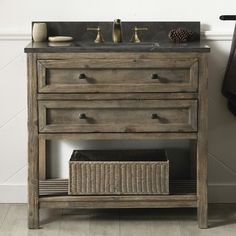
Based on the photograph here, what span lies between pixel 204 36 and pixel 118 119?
0.66 m

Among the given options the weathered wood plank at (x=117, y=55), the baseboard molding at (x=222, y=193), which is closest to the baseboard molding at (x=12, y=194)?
the weathered wood plank at (x=117, y=55)

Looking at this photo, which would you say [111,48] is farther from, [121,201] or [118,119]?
[121,201]

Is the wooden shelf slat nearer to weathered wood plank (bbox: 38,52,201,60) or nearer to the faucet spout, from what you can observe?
weathered wood plank (bbox: 38,52,201,60)

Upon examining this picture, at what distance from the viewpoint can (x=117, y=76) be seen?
299cm

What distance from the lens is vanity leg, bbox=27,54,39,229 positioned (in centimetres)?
297

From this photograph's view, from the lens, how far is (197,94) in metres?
2.99

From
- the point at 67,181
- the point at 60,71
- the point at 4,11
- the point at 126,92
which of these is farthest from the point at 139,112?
the point at 4,11

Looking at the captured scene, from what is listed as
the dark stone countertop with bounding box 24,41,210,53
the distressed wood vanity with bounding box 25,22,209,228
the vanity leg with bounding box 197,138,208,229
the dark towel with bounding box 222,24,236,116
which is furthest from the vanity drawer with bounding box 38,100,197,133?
the dark towel with bounding box 222,24,236,116

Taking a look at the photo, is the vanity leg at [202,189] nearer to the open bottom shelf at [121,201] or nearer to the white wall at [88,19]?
the open bottom shelf at [121,201]

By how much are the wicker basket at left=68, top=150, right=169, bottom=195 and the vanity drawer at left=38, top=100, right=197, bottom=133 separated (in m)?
0.18

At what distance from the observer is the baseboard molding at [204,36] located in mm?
3322

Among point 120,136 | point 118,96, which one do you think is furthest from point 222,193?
point 118,96

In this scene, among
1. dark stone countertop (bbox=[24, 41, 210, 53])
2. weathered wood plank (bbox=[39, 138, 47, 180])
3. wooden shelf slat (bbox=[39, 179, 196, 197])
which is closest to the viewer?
dark stone countertop (bbox=[24, 41, 210, 53])

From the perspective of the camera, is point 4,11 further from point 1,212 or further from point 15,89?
point 1,212
